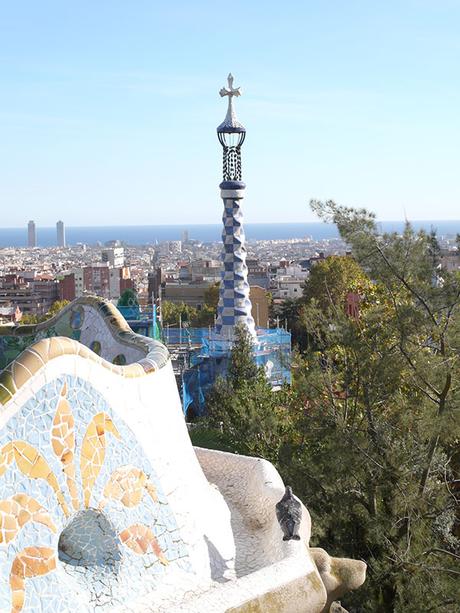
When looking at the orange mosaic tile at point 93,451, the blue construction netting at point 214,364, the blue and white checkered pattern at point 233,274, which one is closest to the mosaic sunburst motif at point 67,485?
the orange mosaic tile at point 93,451

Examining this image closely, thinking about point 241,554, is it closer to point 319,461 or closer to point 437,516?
point 437,516

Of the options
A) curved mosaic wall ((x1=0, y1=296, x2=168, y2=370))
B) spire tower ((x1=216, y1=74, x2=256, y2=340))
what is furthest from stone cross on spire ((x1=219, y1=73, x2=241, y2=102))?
curved mosaic wall ((x1=0, y1=296, x2=168, y2=370))

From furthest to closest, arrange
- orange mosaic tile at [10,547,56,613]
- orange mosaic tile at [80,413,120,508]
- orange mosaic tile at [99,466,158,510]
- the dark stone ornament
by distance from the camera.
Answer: the dark stone ornament, orange mosaic tile at [99,466,158,510], orange mosaic tile at [80,413,120,508], orange mosaic tile at [10,547,56,613]

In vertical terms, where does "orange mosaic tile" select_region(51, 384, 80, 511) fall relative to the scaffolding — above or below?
above

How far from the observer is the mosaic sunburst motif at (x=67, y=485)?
13.1ft

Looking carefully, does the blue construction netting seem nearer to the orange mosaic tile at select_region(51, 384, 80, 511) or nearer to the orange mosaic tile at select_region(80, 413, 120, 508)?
the orange mosaic tile at select_region(80, 413, 120, 508)

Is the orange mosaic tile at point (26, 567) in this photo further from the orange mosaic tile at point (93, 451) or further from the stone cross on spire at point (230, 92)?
the stone cross on spire at point (230, 92)

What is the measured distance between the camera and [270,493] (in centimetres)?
646

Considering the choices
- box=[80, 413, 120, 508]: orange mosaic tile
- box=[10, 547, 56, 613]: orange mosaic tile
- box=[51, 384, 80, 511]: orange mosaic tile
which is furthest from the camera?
box=[80, 413, 120, 508]: orange mosaic tile

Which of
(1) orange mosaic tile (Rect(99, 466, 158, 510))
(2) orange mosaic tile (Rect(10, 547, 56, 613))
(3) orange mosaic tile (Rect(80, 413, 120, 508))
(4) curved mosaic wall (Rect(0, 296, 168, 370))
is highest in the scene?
(4) curved mosaic wall (Rect(0, 296, 168, 370))

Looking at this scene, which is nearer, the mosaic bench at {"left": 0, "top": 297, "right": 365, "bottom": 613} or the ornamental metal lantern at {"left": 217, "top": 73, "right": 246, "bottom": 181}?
the mosaic bench at {"left": 0, "top": 297, "right": 365, "bottom": 613}

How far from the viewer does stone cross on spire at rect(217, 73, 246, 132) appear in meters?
15.6

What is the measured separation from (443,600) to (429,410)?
162 cm

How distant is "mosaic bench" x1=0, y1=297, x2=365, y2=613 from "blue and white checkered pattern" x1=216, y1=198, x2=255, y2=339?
10.0 m
